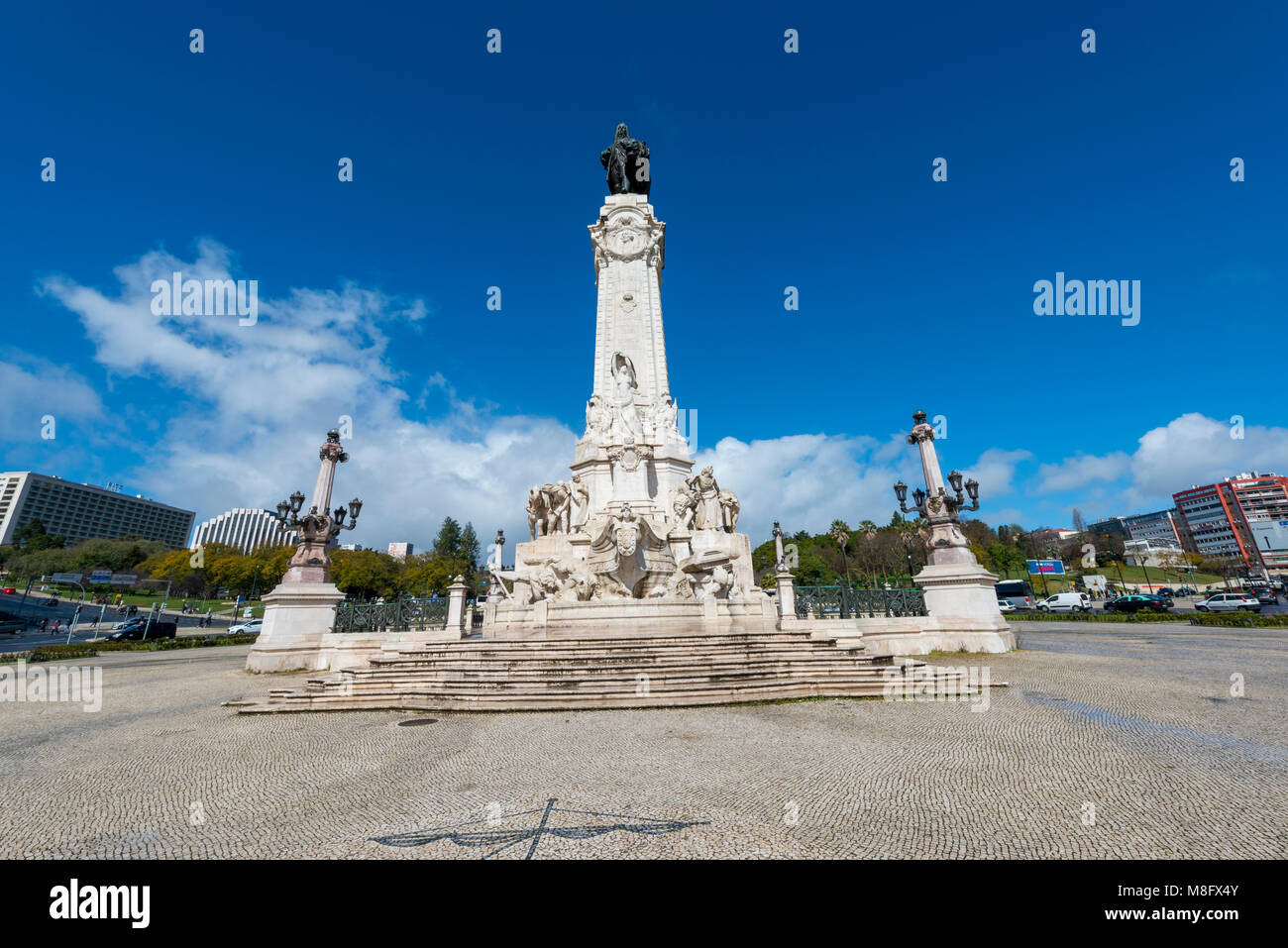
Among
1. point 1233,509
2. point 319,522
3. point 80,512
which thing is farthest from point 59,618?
point 1233,509

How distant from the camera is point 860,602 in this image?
1709 centimetres

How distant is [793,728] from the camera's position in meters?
7.76

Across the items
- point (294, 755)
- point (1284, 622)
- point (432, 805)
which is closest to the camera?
point (432, 805)

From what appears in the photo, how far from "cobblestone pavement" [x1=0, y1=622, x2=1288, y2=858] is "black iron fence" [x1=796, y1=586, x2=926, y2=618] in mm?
6898

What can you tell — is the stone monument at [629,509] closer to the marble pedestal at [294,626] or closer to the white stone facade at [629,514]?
the white stone facade at [629,514]

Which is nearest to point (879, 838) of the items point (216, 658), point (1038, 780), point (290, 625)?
point (1038, 780)

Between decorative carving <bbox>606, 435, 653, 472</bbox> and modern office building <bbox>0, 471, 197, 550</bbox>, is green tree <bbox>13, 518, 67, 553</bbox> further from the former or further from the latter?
decorative carving <bbox>606, 435, 653, 472</bbox>

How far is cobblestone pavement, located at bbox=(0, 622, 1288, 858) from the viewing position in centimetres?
399

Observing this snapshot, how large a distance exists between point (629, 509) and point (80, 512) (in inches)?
7338

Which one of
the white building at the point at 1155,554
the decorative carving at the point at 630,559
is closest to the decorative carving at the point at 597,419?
the decorative carving at the point at 630,559

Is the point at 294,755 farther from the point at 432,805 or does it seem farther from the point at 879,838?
the point at 879,838

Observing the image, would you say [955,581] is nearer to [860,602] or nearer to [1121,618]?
[860,602]

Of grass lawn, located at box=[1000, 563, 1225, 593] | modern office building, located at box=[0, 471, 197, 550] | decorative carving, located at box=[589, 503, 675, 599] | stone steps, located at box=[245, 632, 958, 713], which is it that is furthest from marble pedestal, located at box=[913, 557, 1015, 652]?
modern office building, located at box=[0, 471, 197, 550]
